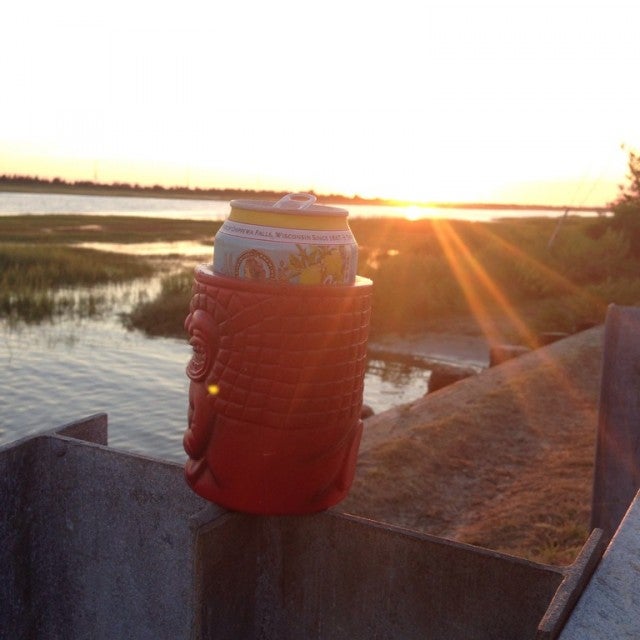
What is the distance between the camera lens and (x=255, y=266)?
214 cm

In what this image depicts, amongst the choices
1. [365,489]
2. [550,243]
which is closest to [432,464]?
[365,489]

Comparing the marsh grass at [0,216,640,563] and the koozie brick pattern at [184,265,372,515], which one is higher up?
the koozie brick pattern at [184,265,372,515]

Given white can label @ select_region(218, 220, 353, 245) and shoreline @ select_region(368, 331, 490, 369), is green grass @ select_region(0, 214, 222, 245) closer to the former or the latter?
shoreline @ select_region(368, 331, 490, 369)

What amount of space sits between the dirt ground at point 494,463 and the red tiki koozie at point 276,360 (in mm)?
3020

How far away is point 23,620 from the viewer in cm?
284

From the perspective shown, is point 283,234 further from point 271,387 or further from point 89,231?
point 89,231

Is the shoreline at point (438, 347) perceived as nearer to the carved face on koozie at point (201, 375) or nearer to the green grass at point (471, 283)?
the green grass at point (471, 283)

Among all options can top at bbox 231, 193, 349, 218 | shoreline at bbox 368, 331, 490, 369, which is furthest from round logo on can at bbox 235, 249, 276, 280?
shoreline at bbox 368, 331, 490, 369

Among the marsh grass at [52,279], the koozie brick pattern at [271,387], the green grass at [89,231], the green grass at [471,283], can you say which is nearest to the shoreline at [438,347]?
the green grass at [471,283]

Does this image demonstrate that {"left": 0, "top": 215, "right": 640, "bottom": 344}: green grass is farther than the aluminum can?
Yes

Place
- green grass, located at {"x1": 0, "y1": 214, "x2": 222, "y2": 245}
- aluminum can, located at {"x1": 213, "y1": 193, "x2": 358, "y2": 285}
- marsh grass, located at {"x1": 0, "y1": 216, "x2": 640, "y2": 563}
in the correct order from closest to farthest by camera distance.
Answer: aluminum can, located at {"x1": 213, "y1": 193, "x2": 358, "y2": 285}, marsh grass, located at {"x1": 0, "y1": 216, "x2": 640, "y2": 563}, green grass, located at {"x1": 0, "y1": 214, "x2": 222, "y2": 245}

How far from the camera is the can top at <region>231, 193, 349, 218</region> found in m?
2.15

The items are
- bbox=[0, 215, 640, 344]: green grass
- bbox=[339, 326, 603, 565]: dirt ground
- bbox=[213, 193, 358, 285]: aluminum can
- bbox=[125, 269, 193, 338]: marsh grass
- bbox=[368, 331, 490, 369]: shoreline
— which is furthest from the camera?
bbox=[0, 215, 640, 344]: green grass

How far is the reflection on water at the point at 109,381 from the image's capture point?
32.2 ft
